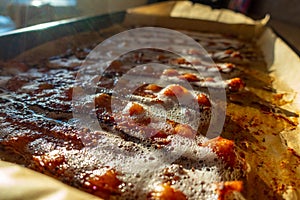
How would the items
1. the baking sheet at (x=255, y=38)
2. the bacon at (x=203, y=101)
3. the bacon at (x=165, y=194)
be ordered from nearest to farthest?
the bacon at (x=165, y=194) → the baking sheet at (x=255, y=38) → the bacon at (x=203, y=101)

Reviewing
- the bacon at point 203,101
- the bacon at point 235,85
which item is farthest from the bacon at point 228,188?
the bacon at point 235,85

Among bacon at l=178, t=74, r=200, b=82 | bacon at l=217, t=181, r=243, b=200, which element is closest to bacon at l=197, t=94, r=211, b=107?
bacon at l=178, t=74, r=200, b=82

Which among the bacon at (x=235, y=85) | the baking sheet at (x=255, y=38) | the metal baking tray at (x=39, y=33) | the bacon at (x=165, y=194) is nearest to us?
the bacon at (x=165, y=194)

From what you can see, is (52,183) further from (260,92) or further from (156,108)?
(260,92)

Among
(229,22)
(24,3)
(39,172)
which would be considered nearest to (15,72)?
(39,172)

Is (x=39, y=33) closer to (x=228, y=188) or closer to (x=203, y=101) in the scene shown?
(x=203, y=101)

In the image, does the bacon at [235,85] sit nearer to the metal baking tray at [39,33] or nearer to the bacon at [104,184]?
the bacon at [104,184]
